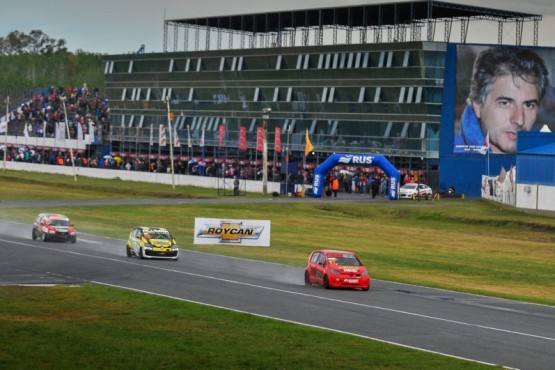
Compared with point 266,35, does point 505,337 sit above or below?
below

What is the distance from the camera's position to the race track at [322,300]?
32562 millimetres

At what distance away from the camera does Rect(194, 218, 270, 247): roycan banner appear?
205 feet

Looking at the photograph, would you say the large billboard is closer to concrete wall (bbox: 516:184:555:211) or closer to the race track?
concrete wall (bbox: 516:184:555:211)

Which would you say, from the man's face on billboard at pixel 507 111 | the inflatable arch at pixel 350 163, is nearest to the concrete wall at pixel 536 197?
the inflatable arch at pixel 350 163

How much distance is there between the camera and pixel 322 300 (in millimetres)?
41438

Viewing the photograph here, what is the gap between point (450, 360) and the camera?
95.7 feet

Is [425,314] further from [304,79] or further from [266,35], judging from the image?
[266,35]

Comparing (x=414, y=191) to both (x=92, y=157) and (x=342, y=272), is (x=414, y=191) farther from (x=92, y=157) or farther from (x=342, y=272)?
(x=92, y=157)

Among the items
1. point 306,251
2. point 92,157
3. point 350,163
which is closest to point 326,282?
point 306,251

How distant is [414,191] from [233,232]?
4465 cm

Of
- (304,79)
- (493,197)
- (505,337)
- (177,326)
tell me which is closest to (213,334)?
(177,326)

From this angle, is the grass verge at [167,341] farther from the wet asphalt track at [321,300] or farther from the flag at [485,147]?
the flag at [485,147]

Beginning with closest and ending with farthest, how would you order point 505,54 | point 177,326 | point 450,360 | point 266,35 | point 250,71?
point 450,360 < point 177,326 < point 505,54 < point 250,71 < point 266,35

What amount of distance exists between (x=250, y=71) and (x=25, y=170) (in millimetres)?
28772
